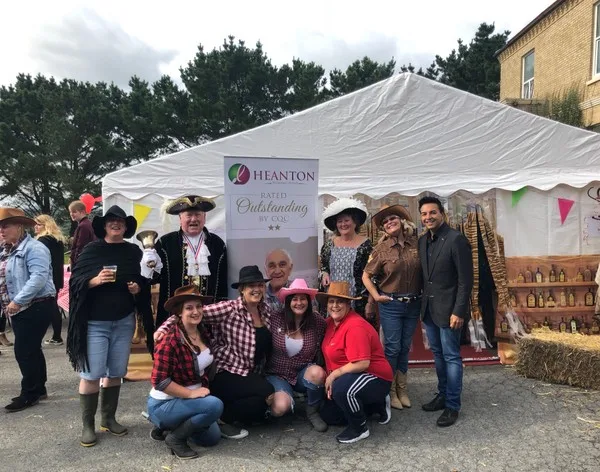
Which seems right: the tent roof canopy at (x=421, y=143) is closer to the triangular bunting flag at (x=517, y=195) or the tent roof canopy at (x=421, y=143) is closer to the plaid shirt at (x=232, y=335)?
the triangular bunting flag at (x=517, y=195)

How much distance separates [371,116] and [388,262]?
90.8 inches

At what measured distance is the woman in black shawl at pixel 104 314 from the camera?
2.97 metres

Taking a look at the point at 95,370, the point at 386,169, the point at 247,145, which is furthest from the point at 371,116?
the point at 95,370

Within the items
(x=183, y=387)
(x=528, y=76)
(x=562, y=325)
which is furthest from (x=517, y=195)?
(x=528, y=76)

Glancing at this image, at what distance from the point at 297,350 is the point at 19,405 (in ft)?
8.20

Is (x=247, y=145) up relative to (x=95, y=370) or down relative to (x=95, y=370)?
up

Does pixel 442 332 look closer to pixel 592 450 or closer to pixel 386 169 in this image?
pixel 592 450

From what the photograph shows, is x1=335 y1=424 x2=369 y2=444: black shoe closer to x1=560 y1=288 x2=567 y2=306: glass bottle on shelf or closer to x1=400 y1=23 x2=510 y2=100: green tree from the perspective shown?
x1=560 y1=288 x2=567 y2=306: glass bottle on shelf

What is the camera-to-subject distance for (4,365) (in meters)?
5.12

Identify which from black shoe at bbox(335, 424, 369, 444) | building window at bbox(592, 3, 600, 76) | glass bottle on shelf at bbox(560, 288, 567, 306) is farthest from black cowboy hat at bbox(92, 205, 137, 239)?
building window at bbox(592, 3, 600, 76)

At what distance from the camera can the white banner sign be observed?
3721 millimetres

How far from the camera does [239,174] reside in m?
3.76

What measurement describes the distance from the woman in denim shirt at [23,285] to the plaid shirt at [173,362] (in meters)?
1.45

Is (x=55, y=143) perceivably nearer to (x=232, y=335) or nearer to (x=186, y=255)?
(x=186, y=255)
